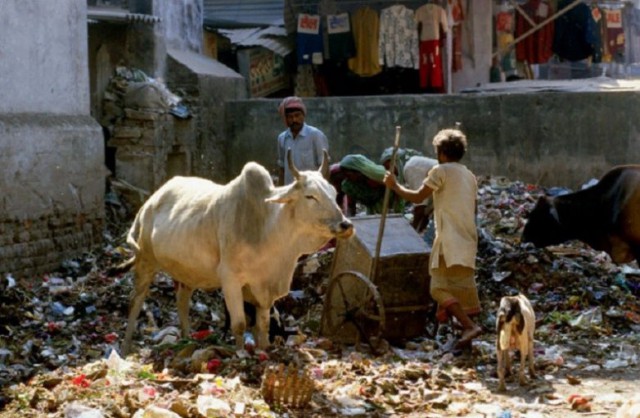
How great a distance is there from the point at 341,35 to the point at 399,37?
1073 mm

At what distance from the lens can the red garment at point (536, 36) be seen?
2066 centimetres

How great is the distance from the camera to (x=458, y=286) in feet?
25.6

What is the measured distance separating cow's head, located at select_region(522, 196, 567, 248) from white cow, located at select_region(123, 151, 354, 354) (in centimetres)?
465

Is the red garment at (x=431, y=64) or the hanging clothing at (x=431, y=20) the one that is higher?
the hanging clothing at (x=431, y=20)

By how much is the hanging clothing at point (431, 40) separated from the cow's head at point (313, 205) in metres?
11.4

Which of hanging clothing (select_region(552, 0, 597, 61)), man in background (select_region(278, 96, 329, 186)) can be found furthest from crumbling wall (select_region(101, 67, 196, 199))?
hanging clothing (select_region(552, 0, 597, 61))

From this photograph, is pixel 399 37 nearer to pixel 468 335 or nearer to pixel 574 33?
pixel 574 33

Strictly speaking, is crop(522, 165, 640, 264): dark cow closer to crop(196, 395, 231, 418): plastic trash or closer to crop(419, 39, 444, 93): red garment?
crop(196, 395, 231, 418): plastic trash

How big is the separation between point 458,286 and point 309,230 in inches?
45.9

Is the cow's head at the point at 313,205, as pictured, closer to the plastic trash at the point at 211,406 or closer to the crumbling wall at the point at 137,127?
the plastic trash at the point at 211,406

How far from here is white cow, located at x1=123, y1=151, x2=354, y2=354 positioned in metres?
7.25

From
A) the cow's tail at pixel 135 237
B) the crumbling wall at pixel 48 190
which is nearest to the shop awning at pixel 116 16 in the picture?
the crumbling wall at pixel 48 190

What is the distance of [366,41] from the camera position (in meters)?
19.0

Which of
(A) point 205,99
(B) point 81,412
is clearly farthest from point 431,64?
(B) point 81,412
